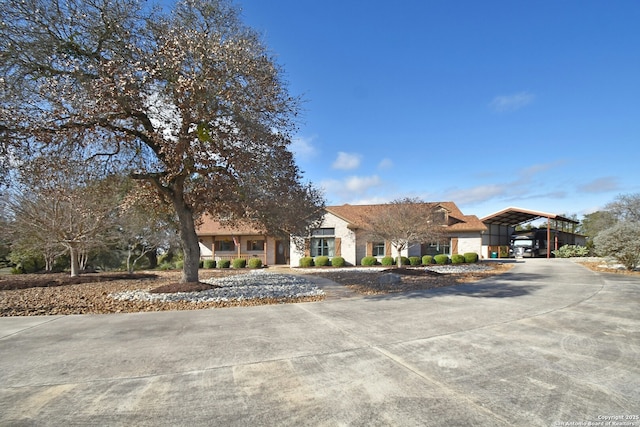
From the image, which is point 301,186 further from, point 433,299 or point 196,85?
point 433,299

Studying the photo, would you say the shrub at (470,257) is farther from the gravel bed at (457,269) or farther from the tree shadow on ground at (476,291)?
the tree shadow on ground at (476,291)

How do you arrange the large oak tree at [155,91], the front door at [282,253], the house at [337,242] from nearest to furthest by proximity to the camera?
1. the large oak tree at [155,91]
2. the house at [337,242]
3. the front door at [282,253]

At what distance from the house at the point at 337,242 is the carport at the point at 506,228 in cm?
583

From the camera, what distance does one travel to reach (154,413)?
3117 mm

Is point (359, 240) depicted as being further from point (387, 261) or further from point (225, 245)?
point (225, 245)

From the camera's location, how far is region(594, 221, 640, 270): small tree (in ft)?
52.5

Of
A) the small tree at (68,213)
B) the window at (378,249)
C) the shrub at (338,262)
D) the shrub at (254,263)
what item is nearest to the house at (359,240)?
the window at (378,249)

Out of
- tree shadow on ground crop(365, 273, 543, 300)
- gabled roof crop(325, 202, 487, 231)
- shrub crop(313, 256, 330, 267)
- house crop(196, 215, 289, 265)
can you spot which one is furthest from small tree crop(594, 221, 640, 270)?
house crop(196, 215, 289, 265)

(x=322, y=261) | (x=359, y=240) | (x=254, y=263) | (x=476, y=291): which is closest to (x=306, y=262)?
(x=322, y=261)

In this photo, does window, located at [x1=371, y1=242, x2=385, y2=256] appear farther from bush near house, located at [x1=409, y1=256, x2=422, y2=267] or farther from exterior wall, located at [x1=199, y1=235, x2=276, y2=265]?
exterior wall, located at [x1=199, y1=235, x2=276, y2=265]

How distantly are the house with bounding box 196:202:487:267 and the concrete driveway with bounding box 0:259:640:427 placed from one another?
18427 mm

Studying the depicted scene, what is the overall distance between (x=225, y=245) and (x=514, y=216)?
2864 cm

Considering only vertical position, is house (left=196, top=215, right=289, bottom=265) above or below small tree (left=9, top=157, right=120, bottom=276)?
below

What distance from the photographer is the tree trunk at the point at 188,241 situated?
11.2 m
